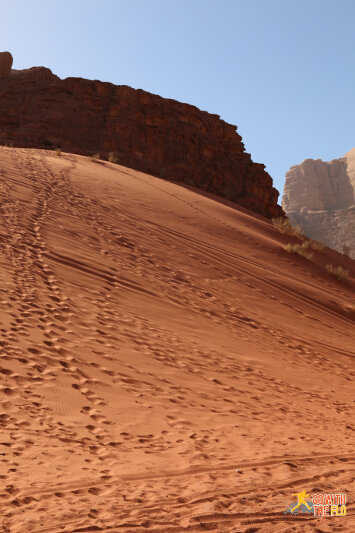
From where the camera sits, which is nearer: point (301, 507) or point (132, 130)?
point (301, 507)

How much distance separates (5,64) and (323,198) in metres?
60.7

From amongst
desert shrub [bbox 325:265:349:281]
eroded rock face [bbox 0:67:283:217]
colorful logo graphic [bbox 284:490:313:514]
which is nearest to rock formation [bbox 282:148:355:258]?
eroded rock face [bbox 0:67:283:217]

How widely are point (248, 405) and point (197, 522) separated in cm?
246

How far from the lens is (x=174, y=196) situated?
742 inches

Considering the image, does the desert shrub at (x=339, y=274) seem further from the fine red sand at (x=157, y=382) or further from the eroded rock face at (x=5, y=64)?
the eroded rock face at (x=5, y=64)

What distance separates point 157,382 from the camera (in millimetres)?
5348

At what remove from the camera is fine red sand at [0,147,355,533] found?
3.16 metres

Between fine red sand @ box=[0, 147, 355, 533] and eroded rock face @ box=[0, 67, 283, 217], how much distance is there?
70.9 feet

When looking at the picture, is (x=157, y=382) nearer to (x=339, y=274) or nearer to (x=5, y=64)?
(x=339, y=274)

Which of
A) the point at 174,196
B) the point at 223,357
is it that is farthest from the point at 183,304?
Answer: the point at 174,196

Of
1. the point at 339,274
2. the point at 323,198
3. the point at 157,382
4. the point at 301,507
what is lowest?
the point at 157,382

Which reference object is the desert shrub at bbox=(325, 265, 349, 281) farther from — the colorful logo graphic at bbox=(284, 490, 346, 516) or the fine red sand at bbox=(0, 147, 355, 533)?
the colorful logo graphic at bbox=(284, 490, 346, 516)

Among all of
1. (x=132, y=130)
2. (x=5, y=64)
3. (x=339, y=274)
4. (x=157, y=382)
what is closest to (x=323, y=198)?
(x=132, y=130)

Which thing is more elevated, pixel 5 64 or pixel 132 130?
pixel 5 64
